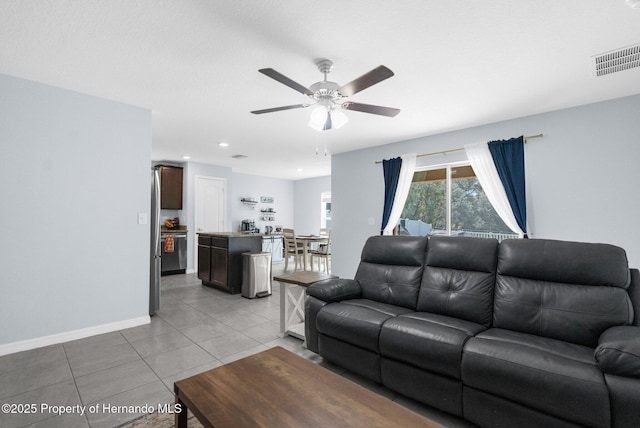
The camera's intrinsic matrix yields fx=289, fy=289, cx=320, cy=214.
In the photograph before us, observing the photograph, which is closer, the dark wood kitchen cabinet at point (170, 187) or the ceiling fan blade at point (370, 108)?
the ceiling fan blade at point (370, 108)

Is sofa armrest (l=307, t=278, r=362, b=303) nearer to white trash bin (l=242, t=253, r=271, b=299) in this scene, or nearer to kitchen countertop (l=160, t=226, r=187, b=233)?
white trash bin (l=242, t=253, r=271, b=299)

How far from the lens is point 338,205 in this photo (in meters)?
5.70

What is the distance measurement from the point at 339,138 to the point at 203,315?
10.8ft

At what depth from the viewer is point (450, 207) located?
451 cm

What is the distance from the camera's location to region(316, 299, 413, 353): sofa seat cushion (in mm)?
2160

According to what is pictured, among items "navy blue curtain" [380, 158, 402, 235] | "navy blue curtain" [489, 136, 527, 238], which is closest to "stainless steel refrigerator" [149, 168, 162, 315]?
"navy blue curtain" [380, 158, 402, 235]

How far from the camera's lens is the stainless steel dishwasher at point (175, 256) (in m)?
6.21

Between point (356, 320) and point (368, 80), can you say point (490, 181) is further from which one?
point (356, 320)

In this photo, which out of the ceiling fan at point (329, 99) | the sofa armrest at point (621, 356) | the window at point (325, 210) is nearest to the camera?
the sofa armrest at point (621, 356)

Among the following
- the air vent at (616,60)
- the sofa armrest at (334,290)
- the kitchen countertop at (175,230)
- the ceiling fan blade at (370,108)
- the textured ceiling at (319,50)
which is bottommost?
the sofa armrest at (334,290)

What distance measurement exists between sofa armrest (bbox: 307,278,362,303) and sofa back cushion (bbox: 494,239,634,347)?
119 cm

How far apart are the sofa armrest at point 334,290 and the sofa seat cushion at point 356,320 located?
0.07 m

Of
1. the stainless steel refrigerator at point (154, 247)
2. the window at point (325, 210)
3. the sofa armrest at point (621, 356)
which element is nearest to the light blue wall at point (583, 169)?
the sofa armrest at point (621, 356)

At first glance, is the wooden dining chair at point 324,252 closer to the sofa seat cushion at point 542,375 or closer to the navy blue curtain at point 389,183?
the navy blue curtain at point 389,183
